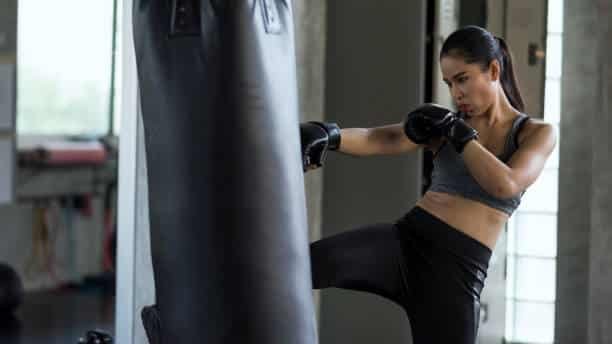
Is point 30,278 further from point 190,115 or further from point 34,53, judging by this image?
point 190,115

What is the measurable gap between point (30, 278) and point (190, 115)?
16.0 feet

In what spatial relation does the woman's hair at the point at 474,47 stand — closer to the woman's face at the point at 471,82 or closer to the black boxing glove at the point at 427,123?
the woman's face at the point at 471,82

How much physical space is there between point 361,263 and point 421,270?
0.16 metres

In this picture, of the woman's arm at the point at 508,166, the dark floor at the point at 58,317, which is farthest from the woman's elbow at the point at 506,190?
the dark floor at the point at 58,317

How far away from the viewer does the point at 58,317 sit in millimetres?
5758

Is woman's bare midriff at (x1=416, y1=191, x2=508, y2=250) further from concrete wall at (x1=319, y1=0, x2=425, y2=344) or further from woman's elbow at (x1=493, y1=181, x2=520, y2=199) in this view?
concrete wall at (x1=319, y1=0, x2=425, y2=344)

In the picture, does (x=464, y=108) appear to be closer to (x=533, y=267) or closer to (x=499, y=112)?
(x=499, y=112)

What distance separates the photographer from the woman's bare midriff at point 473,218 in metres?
2.69

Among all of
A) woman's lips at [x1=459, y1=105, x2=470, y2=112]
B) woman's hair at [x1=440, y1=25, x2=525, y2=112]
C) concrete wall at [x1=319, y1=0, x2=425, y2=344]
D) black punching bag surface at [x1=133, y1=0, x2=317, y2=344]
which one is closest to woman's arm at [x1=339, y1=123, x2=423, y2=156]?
woman's lips at [x1=459, y1=105, x2=470, y2=112]

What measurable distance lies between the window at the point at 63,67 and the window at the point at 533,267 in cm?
280

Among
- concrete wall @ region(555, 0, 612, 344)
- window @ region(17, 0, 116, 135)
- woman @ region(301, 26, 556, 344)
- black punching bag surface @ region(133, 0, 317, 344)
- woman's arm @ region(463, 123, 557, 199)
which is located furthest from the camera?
window @ region(17, 0, 116, 135)

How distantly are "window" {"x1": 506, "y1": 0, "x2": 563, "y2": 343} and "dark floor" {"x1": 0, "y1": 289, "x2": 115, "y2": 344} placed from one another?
206 cm

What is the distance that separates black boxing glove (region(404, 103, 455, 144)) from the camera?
2598mm

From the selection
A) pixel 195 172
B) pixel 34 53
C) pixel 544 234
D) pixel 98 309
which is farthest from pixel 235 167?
pixel 34 53
